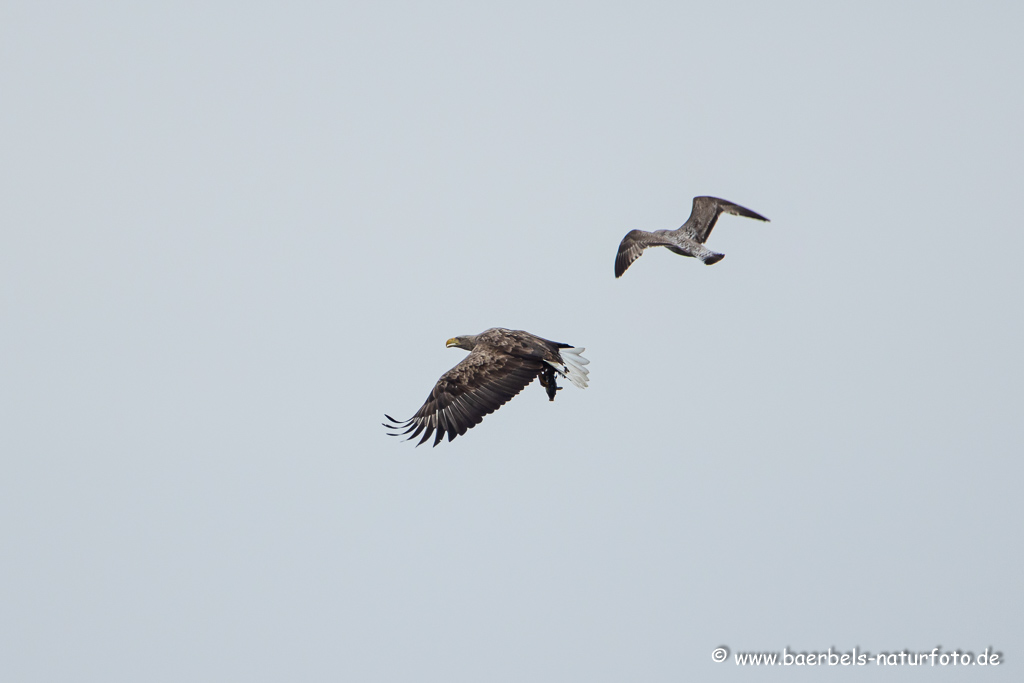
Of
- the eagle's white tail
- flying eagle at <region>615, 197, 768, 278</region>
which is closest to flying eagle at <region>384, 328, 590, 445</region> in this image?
the eagle's white tail

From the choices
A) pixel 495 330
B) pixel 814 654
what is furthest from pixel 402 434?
pixel 814 654

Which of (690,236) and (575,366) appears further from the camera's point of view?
(690,236)

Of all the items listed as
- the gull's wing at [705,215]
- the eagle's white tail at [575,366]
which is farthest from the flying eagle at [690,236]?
the eagle's white tail at [575,366]

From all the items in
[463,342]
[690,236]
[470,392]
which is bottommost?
[470,392]

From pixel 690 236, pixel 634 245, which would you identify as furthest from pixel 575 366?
pixel 690 236

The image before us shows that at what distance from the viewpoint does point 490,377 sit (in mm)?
16016

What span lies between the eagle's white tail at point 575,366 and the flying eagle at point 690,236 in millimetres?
4394

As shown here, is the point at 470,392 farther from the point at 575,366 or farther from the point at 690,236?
the point at 690,236

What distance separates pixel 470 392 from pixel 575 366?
1694 millimetres

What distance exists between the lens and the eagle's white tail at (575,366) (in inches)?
642

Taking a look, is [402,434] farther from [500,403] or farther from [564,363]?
[564,363]

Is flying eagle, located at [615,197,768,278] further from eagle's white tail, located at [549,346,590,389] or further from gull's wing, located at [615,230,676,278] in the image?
eagle's white tail, located at [549,346,590,389]

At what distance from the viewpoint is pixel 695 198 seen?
74.6 feet

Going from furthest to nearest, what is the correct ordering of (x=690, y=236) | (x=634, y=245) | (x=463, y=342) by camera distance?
1. (x=690, y=236)
2. (x=634, y=245)
3. (x=463, y=342)
